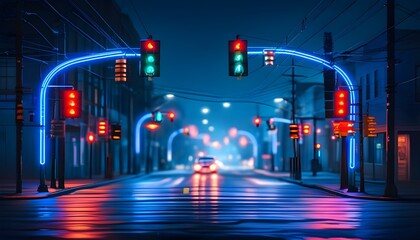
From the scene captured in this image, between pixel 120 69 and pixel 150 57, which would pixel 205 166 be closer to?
pixel 120 69

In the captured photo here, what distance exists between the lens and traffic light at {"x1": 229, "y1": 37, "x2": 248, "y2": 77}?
22766mm

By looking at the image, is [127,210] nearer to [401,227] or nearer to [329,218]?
[329,218]

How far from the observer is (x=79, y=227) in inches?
632

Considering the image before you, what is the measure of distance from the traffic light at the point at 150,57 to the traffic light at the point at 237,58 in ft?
8.98

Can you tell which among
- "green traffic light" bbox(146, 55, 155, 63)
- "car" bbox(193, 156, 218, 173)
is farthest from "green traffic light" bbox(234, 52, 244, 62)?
"car" bbox(193, 156, 218, 173)

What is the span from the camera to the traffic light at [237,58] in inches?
896

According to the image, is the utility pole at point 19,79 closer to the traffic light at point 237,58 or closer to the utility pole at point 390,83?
the traffic light at point 237,58

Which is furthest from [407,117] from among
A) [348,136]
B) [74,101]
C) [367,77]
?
[74,101]

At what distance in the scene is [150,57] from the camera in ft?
75.5

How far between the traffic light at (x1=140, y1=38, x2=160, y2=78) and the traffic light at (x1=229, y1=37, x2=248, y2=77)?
274 centimetres

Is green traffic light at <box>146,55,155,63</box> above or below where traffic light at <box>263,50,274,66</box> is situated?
below

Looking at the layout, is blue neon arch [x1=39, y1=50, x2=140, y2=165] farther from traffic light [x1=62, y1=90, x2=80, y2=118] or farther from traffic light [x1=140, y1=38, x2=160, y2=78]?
traffic light [x1=140, y1=38, x2=160, y2=78]

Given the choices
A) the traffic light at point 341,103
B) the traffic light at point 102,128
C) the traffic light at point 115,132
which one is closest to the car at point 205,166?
the traffic light at point 115,132

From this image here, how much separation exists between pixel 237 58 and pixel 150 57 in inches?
126
